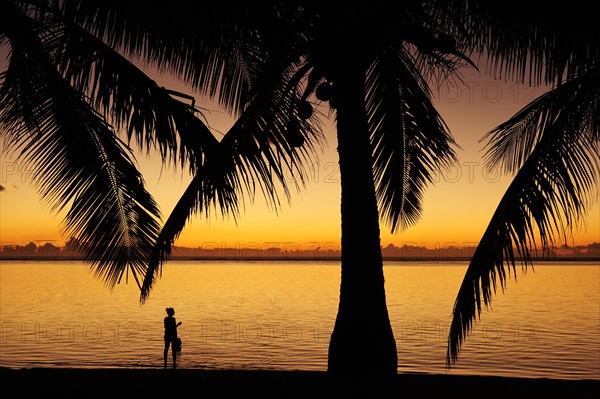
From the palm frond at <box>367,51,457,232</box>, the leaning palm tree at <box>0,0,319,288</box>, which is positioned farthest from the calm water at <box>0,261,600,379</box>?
the leaning palm tree at <box>0,0,319,288</box>

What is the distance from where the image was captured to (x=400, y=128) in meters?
12.6

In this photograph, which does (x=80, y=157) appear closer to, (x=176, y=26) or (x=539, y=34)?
(x=176, y=26)

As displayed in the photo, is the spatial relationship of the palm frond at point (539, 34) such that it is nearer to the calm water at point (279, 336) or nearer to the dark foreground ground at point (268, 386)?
the dark foreground ground at point (268, 386)

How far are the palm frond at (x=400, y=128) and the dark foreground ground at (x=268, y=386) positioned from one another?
11.8ft

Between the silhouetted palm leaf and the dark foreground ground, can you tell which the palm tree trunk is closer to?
the dark foreground ground

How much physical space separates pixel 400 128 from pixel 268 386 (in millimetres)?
4969

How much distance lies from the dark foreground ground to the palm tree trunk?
0.29m

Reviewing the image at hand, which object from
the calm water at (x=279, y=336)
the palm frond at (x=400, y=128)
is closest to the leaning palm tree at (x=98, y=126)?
the palm frond at (x=400, y=128)

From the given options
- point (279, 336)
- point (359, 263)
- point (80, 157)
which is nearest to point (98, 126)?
point (80, 157)

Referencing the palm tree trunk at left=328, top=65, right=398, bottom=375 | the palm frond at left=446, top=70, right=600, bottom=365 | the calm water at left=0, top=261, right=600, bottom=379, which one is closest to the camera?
the palm frond at left=446, top=70, right=600, bottom=365

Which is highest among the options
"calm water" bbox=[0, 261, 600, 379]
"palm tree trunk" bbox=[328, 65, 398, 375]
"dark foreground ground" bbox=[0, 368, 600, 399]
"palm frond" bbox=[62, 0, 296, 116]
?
"palm frond" bbox=[62, 0, 296, 116]

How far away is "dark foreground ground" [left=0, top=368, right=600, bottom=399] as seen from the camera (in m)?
9.51

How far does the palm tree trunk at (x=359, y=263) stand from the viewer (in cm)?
1006

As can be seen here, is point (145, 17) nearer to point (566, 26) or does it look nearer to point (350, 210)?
point (350, 210)
